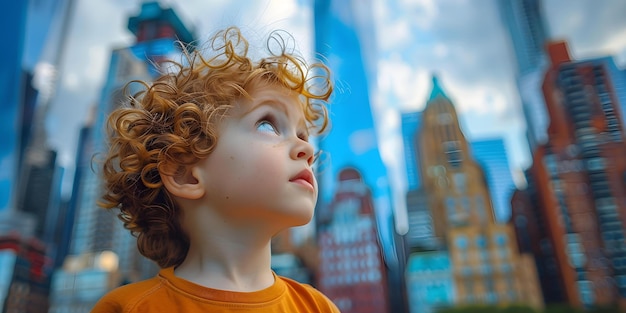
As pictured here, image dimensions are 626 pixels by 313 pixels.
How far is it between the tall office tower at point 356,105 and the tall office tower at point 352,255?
6.9 inches

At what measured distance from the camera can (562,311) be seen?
302 cm

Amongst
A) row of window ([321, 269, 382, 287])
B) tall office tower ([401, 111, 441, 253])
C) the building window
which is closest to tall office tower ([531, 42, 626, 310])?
the building window

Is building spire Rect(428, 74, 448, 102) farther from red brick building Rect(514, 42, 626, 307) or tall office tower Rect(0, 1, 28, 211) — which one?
tall office tower Rect(0, 1, 28, 211)

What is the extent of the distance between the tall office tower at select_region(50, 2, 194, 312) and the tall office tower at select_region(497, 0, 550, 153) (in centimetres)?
230

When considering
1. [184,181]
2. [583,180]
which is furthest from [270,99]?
[583,180]

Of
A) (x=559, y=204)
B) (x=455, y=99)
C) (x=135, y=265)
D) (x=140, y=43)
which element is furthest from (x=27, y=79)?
(x=559, y=204)

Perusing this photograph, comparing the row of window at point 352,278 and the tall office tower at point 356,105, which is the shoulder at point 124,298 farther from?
the row of window at point 352,278

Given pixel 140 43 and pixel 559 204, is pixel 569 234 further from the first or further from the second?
pixel 140 43

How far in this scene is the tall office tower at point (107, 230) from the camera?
246cm

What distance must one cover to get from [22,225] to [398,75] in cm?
251

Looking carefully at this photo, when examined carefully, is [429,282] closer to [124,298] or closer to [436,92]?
[436,92]

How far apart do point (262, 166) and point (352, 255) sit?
308 centimetres

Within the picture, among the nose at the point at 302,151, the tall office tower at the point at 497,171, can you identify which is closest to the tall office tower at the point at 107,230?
the nose at the point at 302,151

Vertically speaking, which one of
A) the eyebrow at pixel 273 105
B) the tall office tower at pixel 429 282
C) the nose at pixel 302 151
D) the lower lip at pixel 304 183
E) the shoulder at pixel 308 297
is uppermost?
the eyebrow at pixel 273 105
